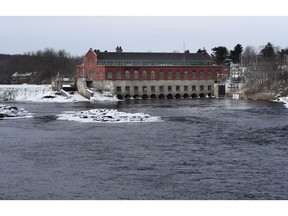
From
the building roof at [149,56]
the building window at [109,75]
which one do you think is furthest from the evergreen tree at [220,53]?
the building window at [109,75]

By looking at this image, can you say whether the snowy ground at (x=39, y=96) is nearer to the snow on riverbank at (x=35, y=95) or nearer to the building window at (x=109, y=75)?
the snow on riverbank at (x=35, y=95)

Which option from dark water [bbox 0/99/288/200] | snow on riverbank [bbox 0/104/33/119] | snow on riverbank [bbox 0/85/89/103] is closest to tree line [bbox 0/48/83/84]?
snow on riverbank [bbox 0/85/89/103]

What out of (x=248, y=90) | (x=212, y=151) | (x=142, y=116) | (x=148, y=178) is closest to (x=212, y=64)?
(x=248, y=90)

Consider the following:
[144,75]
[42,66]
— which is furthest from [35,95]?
[42,66]

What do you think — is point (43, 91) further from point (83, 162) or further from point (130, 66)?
point (83, 162)

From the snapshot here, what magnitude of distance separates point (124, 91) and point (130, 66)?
5.02m

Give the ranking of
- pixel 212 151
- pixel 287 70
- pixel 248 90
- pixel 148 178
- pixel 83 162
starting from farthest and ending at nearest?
pixel 287 70 < pixel 248 90 < pixel 212 151 < pixel 83 162 < pixel 148 178

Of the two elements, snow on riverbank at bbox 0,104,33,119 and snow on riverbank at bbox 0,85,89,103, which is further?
snow on riverbank at bbox 0,85,89,103

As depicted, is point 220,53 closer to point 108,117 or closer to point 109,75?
point 109,75

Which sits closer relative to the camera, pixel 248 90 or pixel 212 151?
pixel 212 151

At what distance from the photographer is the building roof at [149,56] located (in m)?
90.8

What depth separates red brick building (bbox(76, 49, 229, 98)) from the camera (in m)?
88.9

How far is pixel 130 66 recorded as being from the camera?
90188 mm

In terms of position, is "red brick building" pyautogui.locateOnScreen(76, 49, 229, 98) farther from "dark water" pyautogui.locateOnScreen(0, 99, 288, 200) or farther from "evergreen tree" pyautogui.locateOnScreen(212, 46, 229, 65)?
"dark water" pyautogui.locateOnScreen(0, 99, 288, 200)
